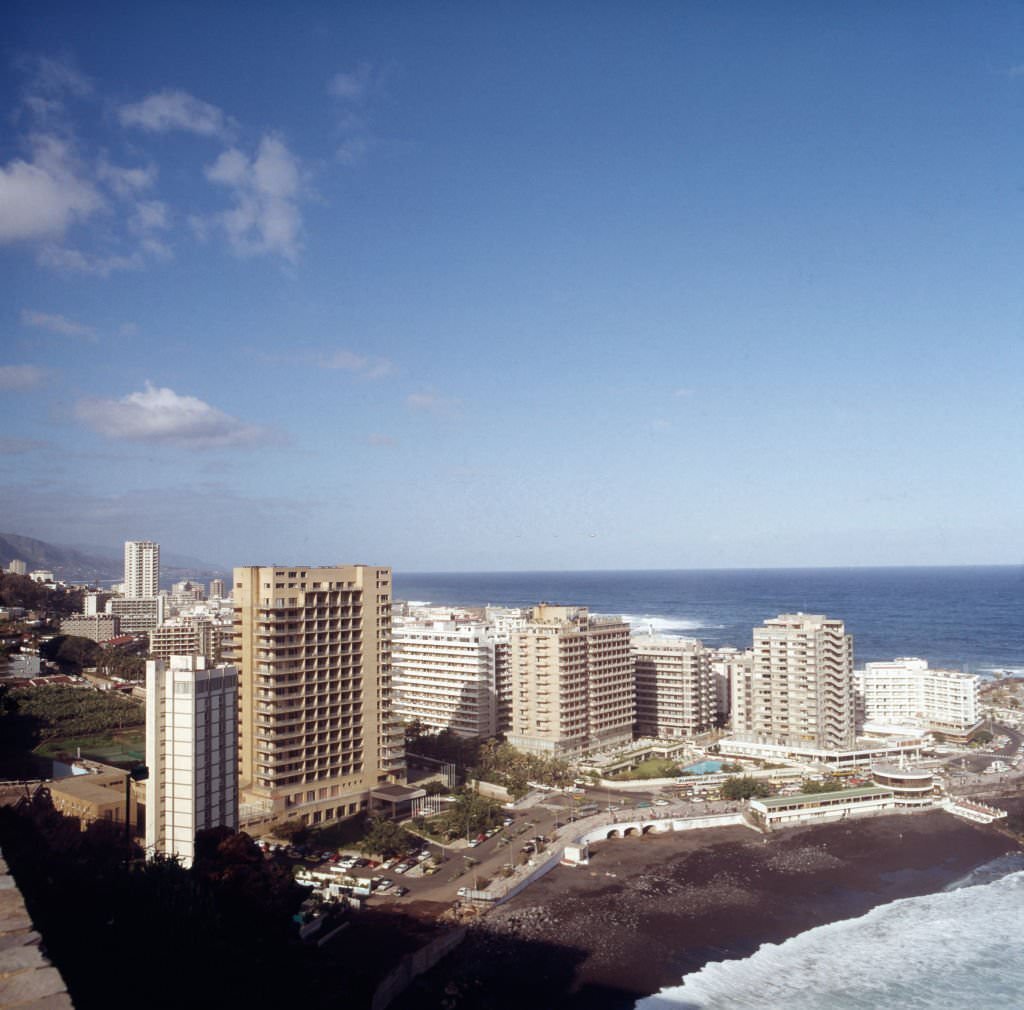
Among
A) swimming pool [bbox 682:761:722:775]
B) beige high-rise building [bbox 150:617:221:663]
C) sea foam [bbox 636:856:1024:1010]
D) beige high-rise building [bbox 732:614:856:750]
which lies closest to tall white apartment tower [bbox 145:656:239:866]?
sea foam [bbox 636:856:1024:1010]

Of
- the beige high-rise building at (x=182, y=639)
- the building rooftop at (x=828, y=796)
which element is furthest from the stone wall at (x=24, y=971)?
the beige high-rise building at (x=182, y=639)

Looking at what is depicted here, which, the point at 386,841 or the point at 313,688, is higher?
the point at 313,688

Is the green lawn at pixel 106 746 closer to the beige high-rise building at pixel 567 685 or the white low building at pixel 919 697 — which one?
the beige high-rise building at pixel 567 685

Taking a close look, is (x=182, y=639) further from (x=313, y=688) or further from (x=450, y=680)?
(x=313, y=688)

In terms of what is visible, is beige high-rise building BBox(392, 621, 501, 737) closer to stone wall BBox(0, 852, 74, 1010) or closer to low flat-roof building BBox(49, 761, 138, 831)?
low flat-roof building BBox(49, 761, 138, 831)

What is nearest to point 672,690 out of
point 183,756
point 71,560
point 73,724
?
point 183,756

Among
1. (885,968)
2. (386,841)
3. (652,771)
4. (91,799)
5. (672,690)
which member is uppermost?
(91,799)
